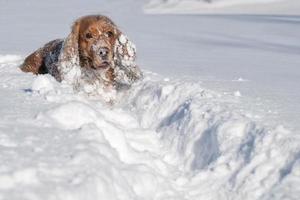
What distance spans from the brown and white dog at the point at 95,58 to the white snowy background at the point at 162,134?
0.25m

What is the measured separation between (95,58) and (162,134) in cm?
176

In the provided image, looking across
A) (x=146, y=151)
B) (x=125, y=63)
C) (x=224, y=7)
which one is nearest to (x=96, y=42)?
(x=125, y=63)

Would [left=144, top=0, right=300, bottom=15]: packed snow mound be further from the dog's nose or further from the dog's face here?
the dog's nose

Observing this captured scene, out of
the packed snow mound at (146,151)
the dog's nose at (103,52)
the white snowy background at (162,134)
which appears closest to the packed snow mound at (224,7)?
the white snowy background at (162,134)

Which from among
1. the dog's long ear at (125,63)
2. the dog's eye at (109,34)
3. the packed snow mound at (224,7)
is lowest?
the packed snow mound at (224,7)

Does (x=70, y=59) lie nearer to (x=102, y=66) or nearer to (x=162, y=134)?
(x=102, y=66)

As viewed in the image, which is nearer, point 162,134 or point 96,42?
point 162,134

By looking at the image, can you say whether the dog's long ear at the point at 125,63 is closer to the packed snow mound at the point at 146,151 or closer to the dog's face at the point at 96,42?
the dog's face at the point at 96,42

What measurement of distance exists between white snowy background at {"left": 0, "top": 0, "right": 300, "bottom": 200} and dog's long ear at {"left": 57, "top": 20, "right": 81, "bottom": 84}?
0.84ft

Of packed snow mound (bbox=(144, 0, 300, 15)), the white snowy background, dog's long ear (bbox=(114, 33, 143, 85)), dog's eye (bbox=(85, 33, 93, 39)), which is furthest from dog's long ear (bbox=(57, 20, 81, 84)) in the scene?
packed snow mound (bbox=(144, 0, 300, 15))

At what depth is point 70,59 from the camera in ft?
19.9

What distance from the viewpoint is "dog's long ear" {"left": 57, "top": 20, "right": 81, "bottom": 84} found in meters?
5.98

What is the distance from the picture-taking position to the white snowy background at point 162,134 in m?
3.01

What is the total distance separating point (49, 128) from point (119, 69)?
260cm
